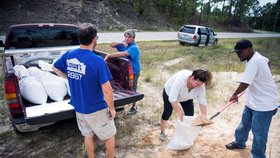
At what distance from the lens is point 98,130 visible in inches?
107

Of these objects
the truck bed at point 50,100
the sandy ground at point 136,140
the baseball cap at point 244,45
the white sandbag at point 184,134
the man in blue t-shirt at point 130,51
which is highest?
the baseball cap at point 244,45

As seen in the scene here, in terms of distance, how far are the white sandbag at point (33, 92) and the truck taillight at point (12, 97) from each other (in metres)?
0.32

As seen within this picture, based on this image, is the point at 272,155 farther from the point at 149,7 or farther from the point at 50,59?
the point at 149,7

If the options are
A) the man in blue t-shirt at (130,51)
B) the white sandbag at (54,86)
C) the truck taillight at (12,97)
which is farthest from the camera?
the man in blue t-shirt at (130,51)

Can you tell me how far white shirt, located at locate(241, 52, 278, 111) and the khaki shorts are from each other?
1682mm

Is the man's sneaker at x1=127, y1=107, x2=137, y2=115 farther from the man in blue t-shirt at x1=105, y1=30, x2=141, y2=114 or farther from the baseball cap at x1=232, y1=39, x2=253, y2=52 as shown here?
the baseball cap at x1=232, y1=39, x2=253, y2=52

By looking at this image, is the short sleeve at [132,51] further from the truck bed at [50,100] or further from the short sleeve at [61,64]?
the short sleeve at [61,64]

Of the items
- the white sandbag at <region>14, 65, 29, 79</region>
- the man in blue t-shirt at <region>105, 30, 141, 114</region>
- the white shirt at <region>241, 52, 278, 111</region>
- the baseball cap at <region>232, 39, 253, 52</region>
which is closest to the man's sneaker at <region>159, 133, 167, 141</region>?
the man in blue t-shirt at <region>105, 30, 141, 114</region>

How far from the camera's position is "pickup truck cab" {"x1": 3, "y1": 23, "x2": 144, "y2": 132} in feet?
10.1

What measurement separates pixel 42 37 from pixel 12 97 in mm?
2247

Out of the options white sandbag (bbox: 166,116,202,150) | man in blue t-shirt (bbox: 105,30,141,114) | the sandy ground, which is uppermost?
man in blue t-shirt (bbox: 105,30,141,114)

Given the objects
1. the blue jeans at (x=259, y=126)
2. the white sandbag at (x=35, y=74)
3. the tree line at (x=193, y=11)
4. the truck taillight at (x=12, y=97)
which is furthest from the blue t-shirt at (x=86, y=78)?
the tree line at (x=193, y=11)

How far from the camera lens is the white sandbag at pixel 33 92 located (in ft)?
11.3

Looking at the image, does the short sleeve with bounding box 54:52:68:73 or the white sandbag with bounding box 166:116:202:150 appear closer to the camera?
the short sleeve with bounding box 54:52:68:73
